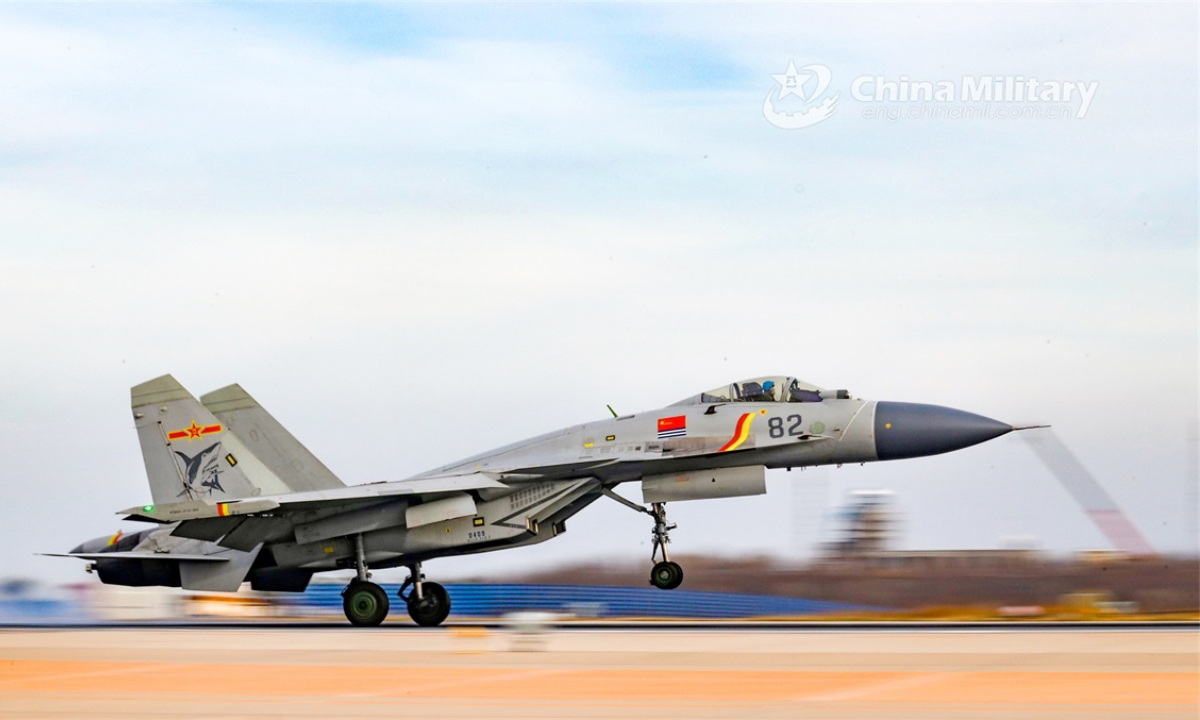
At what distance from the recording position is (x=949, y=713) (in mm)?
10883

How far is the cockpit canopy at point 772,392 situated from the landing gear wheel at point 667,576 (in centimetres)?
248

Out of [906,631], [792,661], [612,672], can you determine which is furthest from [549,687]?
[906,631]

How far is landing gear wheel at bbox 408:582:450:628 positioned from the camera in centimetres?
2183

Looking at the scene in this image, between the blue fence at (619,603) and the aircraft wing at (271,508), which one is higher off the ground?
the aircraft wing at (271,508)

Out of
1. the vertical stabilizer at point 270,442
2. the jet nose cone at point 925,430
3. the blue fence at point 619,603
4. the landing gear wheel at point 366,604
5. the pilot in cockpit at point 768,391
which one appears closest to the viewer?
the jet nose cone at point 925,430

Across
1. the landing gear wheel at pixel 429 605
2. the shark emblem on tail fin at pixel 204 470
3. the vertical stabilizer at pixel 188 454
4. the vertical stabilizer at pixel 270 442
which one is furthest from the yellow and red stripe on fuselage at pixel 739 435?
the shark emblem on tail fin at pixel 204 470

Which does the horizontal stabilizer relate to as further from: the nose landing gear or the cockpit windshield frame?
the cockpit windshield frame

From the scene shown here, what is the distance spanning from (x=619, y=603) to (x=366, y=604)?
7.58 metres

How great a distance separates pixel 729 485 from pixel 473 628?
14.6 feet

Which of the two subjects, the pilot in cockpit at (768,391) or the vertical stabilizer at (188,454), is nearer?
the pilot in cockpit at (768,391)

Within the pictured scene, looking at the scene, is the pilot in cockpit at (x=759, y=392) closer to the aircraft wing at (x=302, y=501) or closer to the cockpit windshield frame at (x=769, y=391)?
the cockpit windshield frame at (x=769, y=391)

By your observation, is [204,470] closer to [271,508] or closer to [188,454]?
[188,454]

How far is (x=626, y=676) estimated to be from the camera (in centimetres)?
1352

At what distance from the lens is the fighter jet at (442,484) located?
67.1 ft
